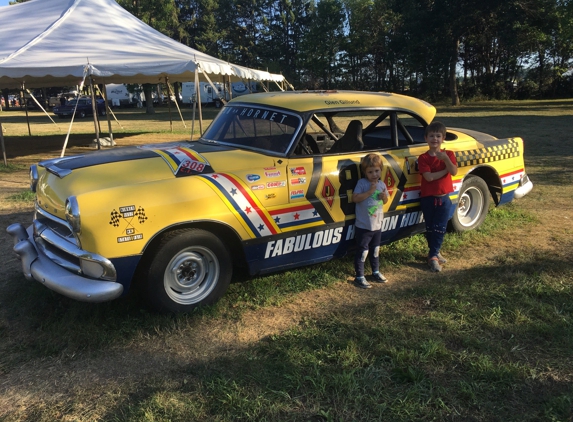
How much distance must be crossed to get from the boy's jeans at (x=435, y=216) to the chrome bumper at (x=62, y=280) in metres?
3.03

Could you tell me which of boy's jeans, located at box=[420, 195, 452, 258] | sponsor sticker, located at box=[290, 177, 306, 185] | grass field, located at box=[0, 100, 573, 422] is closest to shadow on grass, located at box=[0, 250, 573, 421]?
grass field, located at box=[0, 100, 573, 422]

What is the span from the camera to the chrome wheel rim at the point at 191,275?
11.8 feet

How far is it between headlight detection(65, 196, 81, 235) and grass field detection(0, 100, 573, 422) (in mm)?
819

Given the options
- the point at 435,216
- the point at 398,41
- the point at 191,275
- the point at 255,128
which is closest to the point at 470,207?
the point at 435,216

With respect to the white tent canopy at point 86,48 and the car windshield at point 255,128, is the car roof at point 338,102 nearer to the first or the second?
the car windshield at point 255,128

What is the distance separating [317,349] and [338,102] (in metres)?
2.43

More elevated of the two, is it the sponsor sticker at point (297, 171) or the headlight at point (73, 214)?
the sponsor sticker at point (297, 171)

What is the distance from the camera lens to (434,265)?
4629 mm

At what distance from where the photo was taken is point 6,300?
4035mm

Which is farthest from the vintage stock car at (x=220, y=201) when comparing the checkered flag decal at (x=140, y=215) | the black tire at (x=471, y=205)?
the black tire at (x=471, y=205)

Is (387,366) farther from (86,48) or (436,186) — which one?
(86,48)

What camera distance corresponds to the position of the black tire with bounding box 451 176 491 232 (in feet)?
17.9

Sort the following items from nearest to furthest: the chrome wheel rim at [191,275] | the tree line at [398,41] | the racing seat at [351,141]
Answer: the chrome wheel rim at [191,275]
the racing seat at [351,141]
the tree line at [398,41]

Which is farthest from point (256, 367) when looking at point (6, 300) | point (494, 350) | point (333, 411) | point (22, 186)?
point (22, 186)
